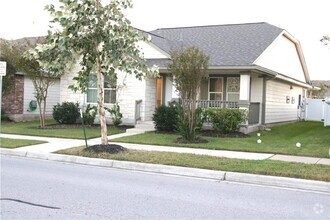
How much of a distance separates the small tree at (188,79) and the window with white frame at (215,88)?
635 cm

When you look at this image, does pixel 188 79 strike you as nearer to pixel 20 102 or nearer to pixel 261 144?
pixel 261 144

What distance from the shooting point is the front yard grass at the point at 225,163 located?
845 centimetres

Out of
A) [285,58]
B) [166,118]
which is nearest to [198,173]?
[166,118]

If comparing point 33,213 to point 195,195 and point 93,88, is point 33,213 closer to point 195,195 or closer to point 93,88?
point 195,195

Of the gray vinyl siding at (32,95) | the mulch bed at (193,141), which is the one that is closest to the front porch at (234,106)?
the mulch bed at (193,141)

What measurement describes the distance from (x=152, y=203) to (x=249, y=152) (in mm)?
6401

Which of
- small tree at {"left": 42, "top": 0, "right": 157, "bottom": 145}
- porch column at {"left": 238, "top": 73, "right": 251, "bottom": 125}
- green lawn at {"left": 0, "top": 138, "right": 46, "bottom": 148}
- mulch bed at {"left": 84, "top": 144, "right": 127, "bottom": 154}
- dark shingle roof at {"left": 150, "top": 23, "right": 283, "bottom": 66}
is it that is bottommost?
green lawn at {"left": 0, "top": 138, "right": 46, "bottom": 148}

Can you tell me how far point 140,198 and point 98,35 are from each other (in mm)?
5699

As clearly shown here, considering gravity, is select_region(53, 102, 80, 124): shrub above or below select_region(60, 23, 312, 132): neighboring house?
below

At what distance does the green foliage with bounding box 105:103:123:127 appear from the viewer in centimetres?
1908

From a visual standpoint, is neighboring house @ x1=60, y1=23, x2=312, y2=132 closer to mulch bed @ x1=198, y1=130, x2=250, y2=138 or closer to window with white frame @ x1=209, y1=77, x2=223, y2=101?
window with white frame @ x1=209, y1=77, x2=223, y2=101

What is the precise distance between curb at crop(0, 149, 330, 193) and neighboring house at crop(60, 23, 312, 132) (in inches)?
340

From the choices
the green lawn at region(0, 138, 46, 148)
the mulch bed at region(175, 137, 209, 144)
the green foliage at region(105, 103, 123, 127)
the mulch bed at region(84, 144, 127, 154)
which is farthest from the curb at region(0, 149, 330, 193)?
the green foliage at region(105, 103, 123, 127)

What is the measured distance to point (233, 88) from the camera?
19875 millimetres
